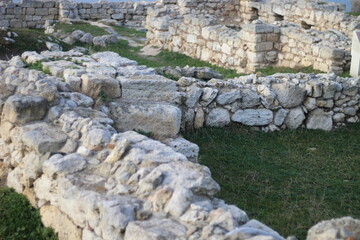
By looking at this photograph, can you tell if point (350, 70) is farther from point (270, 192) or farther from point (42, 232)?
point (42, 232)

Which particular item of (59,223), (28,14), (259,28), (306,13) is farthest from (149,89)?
(28,14)

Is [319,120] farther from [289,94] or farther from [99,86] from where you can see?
[99,86]

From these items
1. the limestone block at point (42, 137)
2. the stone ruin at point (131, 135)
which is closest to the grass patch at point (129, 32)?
the stone ruin at point (131, 135)

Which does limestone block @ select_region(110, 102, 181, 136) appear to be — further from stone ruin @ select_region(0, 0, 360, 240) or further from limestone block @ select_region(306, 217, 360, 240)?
limestone block @ select_region(306, 217, 360, 240)

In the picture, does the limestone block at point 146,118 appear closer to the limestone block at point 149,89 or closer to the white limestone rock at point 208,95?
the limestone block at point 149,89

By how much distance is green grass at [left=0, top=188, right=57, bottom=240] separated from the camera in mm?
5821

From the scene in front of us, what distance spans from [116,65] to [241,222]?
588cm

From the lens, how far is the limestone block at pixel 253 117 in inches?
369

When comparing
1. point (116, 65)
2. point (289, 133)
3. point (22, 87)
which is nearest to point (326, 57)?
point (289, 133)

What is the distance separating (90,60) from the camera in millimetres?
10352

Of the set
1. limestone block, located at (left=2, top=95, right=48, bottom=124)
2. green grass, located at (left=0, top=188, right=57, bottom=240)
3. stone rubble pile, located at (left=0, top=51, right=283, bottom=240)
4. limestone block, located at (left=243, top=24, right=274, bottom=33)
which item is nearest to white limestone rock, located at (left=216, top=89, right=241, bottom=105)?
stone rubble pile, located at (left=0, top=51, right=283, bottom=240)

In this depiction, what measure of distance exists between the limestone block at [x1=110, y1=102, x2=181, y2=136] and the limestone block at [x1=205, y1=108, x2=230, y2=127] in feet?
4.10

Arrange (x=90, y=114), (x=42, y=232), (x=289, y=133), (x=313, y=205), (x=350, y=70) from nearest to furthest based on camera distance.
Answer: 1. (x=42, y=232)
2. (x=313, y=205)
3. (x=90, y=114)
4. (x=289, y=133)
5. (x=350, y=70)

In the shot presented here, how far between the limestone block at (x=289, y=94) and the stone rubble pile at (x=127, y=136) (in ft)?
0.05
